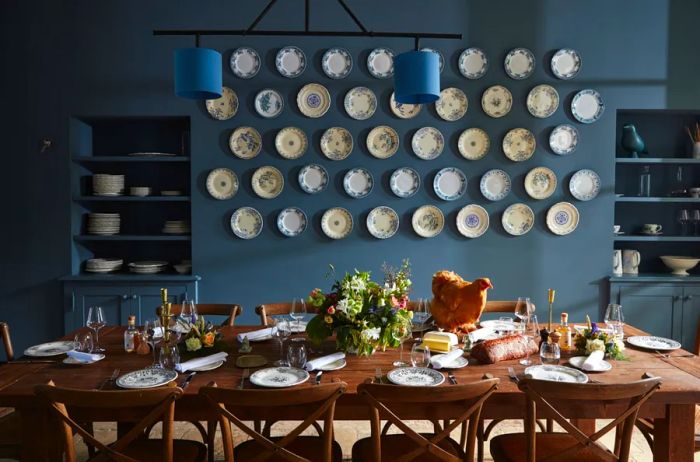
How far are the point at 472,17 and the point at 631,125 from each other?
1468 millimetres

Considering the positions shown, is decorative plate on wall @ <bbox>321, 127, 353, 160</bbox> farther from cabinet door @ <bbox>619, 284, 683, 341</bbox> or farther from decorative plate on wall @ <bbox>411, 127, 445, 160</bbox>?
cabinet door @ <bbox>619, 284, 683, 341</bbox>

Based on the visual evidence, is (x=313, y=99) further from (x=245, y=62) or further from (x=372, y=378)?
(x=372, y=378)

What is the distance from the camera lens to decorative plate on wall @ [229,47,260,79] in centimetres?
404

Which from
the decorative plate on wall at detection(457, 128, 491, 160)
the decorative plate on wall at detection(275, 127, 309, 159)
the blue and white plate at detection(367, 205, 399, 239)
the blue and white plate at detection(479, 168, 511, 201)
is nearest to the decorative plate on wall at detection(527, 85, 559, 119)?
the decorative plate on wall at detection(457, 128, 491, 160)

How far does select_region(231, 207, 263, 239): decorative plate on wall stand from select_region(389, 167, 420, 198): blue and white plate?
40.0 inches

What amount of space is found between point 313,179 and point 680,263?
2.79 meters

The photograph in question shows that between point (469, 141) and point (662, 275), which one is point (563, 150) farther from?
point (662, 275)

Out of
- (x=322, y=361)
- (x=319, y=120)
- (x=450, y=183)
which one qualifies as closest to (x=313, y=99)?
(x=319, y=120)

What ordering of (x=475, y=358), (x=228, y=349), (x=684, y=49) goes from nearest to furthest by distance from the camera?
1. (x=475, y=358)
2. (x=228, y=349)
3. (x=684, y=49)

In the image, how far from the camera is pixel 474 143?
161 inches

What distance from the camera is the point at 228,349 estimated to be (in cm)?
233

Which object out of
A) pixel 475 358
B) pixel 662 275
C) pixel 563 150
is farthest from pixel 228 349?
pixel 662 275

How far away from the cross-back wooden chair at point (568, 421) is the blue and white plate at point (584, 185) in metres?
2.43

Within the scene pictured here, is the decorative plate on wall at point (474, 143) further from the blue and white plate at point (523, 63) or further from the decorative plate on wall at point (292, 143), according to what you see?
the decorative plate on wall at point (292, 143)
